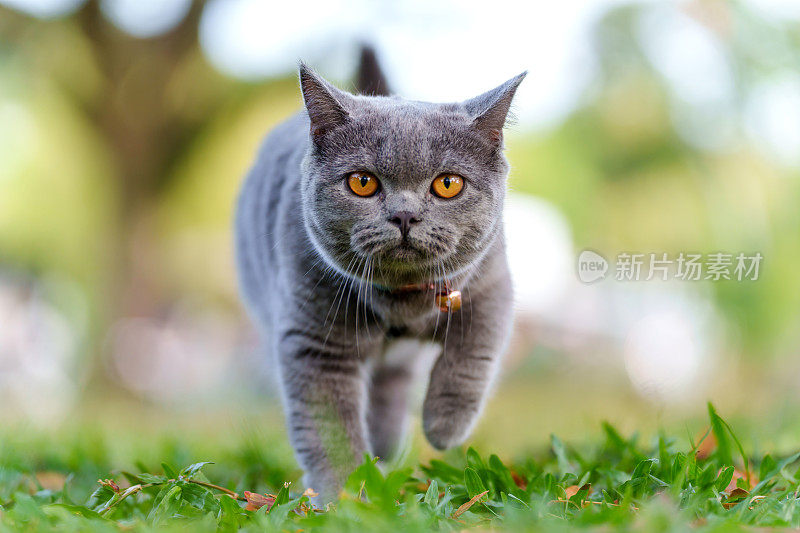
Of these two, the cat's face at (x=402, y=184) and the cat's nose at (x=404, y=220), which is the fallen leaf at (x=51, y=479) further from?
the cat's nose at (x=404, y=220)

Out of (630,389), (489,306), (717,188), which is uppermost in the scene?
(717,188)

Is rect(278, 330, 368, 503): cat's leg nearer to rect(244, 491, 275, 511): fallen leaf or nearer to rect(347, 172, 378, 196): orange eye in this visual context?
rect(244, 491, 275, 511): fallen leaf

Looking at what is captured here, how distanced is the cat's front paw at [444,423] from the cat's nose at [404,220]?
1.76ft

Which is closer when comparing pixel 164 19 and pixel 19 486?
pixel 19 486

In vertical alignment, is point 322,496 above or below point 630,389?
above

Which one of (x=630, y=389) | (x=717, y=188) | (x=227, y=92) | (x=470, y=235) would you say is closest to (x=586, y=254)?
(x=470, y=235)

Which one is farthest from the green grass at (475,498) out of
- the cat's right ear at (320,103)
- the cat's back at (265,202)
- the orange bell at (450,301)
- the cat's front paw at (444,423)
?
the cat's right ear at (320,103)

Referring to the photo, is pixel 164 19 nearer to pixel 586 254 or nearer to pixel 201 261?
pixel 201 261

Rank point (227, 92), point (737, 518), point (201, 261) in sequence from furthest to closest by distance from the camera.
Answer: point (201, 261) → point (227, 92) → point (737, 518)

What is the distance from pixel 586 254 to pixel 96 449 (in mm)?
1810

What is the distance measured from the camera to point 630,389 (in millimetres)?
5777

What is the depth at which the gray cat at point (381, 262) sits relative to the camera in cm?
164

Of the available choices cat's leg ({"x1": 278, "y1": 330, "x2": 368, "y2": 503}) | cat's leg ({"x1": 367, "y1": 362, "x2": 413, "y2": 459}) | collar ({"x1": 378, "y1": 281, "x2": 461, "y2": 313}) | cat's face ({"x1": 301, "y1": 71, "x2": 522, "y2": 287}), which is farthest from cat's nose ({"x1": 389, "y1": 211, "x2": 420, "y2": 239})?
cat's leg ({"x1": 367, "y1": 362, "x2": 413, "y2": 459})

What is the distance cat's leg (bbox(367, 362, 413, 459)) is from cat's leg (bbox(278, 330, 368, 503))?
43 cm
